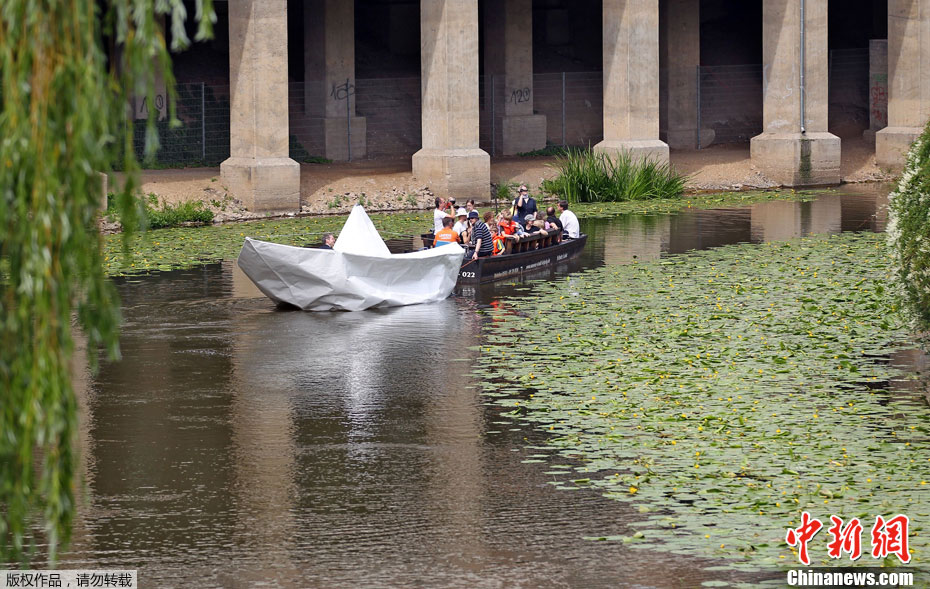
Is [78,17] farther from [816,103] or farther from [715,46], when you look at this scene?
[715,46]

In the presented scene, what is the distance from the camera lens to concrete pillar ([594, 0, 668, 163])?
3691cm

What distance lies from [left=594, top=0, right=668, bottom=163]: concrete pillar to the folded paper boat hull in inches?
661

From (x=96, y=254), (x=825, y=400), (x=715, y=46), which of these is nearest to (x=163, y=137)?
(x=715, y=46)

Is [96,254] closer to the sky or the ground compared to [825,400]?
closer to the sky

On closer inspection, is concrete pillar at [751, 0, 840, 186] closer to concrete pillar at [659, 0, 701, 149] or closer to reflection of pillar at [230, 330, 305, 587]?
concrete pillar at [659, 0, 701, 149]

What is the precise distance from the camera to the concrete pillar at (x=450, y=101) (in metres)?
34.4

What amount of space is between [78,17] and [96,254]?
3.33 feet

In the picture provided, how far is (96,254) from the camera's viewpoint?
6.32m

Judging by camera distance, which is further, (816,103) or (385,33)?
(385,33)

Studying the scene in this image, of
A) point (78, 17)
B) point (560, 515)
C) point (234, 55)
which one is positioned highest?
point (234, 55)

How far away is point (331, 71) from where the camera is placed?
40625 mm

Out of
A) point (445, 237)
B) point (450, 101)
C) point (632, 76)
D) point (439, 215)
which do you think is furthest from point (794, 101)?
point (445, 237)

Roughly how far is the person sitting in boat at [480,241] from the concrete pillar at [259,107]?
10.1 m

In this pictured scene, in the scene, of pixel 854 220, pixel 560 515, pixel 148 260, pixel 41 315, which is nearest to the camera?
pixel 41 315
